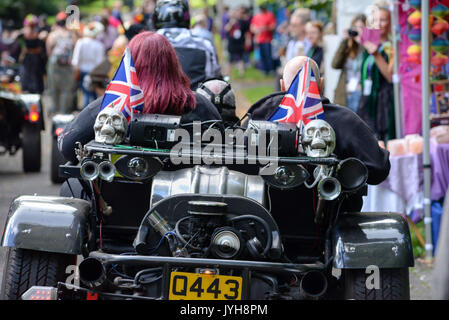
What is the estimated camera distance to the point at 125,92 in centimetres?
541

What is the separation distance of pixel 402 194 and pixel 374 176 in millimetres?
3480

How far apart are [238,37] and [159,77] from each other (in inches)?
943

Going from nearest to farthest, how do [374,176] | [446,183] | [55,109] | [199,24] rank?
[374,176]
[446,183]
[199,24]
[55,109]

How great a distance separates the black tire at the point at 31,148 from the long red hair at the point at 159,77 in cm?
773

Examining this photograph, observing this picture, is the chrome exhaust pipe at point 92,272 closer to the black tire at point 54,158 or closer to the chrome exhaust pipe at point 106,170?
the chrome exhaust pipe at point 106,170

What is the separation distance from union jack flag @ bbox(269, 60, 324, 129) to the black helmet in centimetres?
390

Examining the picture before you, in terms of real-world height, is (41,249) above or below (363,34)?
below

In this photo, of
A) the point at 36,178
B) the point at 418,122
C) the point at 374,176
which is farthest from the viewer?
the point at 36,178

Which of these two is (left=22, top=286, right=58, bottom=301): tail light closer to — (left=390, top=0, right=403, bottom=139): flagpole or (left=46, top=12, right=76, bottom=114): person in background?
(left=390, top=0, right=403, bottom=139): flagpole

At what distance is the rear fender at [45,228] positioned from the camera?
197 inches

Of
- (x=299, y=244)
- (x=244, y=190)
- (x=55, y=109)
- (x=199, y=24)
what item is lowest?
(x=299, y=244)

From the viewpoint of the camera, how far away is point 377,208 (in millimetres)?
8961

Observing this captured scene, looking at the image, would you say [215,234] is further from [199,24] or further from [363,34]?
[199,24]

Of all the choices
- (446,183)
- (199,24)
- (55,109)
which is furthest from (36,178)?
(55,109)
